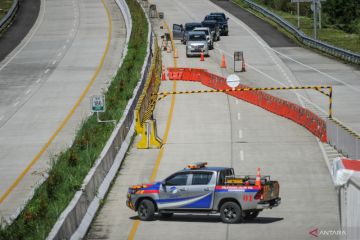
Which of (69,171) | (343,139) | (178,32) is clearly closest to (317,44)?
(178,32)

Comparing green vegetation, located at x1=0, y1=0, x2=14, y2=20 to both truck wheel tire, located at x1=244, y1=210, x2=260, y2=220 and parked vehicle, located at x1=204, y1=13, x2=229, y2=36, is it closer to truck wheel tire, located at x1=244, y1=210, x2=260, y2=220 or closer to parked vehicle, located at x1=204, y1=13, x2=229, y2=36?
parked vehicle, located at x1=204, y1=13, x2=229, y2=36

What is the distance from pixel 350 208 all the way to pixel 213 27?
6732 centimetres

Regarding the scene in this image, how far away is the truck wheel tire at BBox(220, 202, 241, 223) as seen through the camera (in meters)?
25.5

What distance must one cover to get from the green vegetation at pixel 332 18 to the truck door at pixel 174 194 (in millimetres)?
66145

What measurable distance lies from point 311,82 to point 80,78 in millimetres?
15136

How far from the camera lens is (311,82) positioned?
2366 inches

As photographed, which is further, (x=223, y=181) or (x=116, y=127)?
(x=116, y=127)

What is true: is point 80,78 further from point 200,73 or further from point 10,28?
point 10,28

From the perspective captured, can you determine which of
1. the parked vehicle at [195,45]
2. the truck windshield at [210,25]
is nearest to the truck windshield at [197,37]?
the parked vehicle at [195,45]

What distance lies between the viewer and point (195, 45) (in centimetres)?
7150

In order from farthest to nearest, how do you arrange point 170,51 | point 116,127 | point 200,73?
point 170,51, point 200,73, point 116,127

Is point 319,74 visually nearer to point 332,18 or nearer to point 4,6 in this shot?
point 4,6

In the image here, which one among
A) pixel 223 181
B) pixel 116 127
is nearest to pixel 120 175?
pixel 116 127

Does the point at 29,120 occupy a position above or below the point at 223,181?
below
